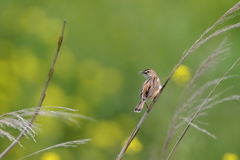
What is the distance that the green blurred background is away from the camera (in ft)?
18.3

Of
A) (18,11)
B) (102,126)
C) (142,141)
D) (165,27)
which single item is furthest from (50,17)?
→ (142,141)

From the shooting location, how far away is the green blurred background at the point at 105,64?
5586 millimetres

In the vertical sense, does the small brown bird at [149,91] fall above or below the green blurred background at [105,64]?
above

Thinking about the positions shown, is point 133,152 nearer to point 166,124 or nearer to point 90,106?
point 166,124

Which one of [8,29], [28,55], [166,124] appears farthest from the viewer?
[8,29]

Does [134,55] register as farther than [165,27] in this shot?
No

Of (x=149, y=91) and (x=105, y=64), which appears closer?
(x=149, y=91)

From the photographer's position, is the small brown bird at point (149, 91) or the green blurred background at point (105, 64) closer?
the small brown bird at point (149, 91)

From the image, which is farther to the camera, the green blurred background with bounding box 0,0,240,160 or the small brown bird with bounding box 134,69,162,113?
the green blurred background with bounding box 0,0,240,160

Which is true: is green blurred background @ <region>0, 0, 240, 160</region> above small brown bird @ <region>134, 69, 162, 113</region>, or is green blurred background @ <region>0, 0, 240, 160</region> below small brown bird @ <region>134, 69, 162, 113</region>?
below

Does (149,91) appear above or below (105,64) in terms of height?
above

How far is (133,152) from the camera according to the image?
14.8 ft

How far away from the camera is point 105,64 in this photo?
24.6 ft

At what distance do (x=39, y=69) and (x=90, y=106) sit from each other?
0.86 metres
